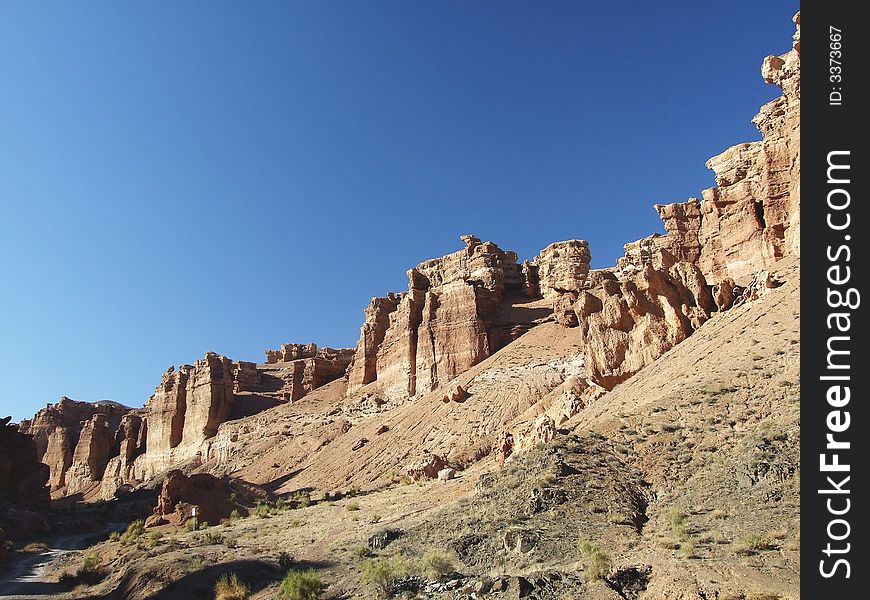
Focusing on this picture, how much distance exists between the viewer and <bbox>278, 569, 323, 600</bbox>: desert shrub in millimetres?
15016

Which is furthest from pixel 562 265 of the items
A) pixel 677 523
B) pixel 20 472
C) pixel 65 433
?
pixel 65 433

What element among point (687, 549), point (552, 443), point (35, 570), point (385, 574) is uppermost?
point (552, 443)

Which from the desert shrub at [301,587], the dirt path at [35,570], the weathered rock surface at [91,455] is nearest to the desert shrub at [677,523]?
the desert shrub at [301,587]

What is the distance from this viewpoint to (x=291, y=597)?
589 inches

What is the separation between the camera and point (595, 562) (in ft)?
39.2

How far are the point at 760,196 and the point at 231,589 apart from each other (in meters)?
30.8

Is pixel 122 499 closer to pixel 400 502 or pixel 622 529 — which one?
pixel 400 502

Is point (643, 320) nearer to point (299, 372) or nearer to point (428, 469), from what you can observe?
point (428, 469)

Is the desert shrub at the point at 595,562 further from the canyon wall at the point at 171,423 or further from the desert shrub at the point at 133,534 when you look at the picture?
the canyon wall at the point at 171,423

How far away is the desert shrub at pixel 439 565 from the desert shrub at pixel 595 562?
2953 millimetres

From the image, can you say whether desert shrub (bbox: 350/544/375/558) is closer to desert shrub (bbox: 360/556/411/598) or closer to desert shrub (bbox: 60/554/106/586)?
desert shrub (bbox: 360/556/411/598)

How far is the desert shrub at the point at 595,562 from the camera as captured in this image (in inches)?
462
